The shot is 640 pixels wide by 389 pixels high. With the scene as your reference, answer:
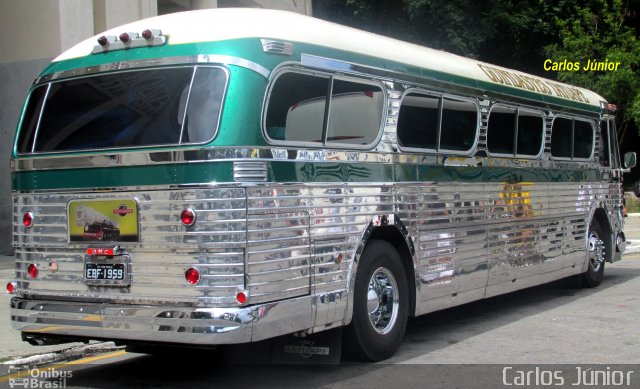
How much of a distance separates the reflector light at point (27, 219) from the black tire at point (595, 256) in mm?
8201

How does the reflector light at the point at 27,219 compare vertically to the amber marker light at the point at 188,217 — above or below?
below

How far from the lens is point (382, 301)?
7.43 metres

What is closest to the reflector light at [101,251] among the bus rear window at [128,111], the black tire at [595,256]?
the bus rear window at [128,111]

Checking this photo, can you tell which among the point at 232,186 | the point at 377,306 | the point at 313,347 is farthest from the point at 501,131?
the point at 232,186

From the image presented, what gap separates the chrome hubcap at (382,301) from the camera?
7246 millimetres

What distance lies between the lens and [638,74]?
90.8 feet

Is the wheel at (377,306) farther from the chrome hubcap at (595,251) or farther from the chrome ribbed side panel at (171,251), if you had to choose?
the chrome hubcap at (595,251)

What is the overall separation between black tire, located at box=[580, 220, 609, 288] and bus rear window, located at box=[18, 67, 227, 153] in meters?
7.68

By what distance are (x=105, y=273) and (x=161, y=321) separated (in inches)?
27.2

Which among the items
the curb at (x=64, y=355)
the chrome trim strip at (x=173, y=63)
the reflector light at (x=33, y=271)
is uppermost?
the chrome trim strip at (x=173, y=63)

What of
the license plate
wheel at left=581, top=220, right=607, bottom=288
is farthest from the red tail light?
wheel at left=581, top=220, right=607, bottom=288

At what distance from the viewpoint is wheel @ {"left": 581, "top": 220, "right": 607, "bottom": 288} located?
11898 mm

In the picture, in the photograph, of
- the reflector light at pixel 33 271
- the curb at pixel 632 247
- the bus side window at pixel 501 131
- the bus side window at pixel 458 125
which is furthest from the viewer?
the curb at pixel 632 247

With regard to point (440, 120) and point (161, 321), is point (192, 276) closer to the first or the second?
point (161, 321)
